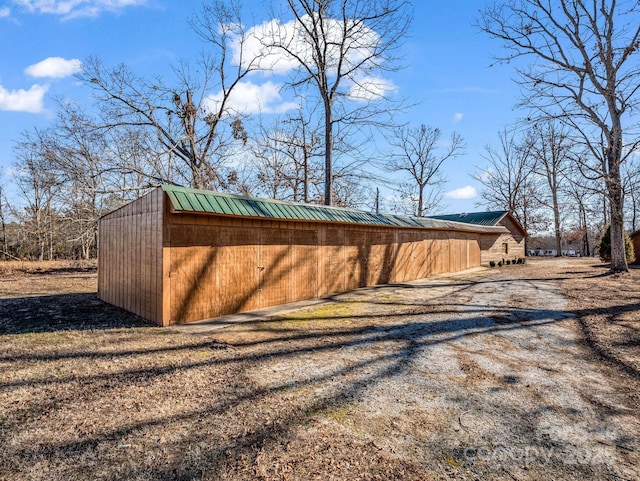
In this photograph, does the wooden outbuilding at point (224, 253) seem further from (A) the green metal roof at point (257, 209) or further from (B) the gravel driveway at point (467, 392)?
(B) the gravel driveway at point (467, 392)

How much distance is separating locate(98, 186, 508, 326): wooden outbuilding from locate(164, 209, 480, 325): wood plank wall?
0.02m

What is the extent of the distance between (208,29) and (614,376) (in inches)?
737

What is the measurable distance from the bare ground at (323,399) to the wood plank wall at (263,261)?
93 cm

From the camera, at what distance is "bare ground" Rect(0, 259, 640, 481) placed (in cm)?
221

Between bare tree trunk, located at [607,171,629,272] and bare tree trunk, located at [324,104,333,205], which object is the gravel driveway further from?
bare tree trunk, located at [607,171,629,272]

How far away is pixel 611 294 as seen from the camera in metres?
8.77

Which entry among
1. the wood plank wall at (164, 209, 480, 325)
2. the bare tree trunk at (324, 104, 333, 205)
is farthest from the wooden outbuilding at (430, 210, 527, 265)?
the bare tree trunk at (324, 104, 333, 205)

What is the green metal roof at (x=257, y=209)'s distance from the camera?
5859 mm

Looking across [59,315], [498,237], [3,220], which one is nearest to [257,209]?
[59,315]

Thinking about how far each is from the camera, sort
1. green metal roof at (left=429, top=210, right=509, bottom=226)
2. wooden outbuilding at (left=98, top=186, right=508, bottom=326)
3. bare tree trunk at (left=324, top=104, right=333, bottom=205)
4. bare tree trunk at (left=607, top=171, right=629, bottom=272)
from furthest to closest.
Result: green metal roof at (left=429, top=210, right=509, bottom=226) < bare tree trunk at (left=324, top=104, right=333, bottom=205) < bare tree trunk at (left=607, top=171, right=629, bottom=272) < wooden outbuilding at (left=98, top=186, right=508, bottom=326)

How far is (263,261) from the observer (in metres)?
7.43

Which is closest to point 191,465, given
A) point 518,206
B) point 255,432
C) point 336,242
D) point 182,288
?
point 255,432

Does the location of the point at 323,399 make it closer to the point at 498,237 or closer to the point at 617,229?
the point at 617,229

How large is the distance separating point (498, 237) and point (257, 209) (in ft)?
63.0
